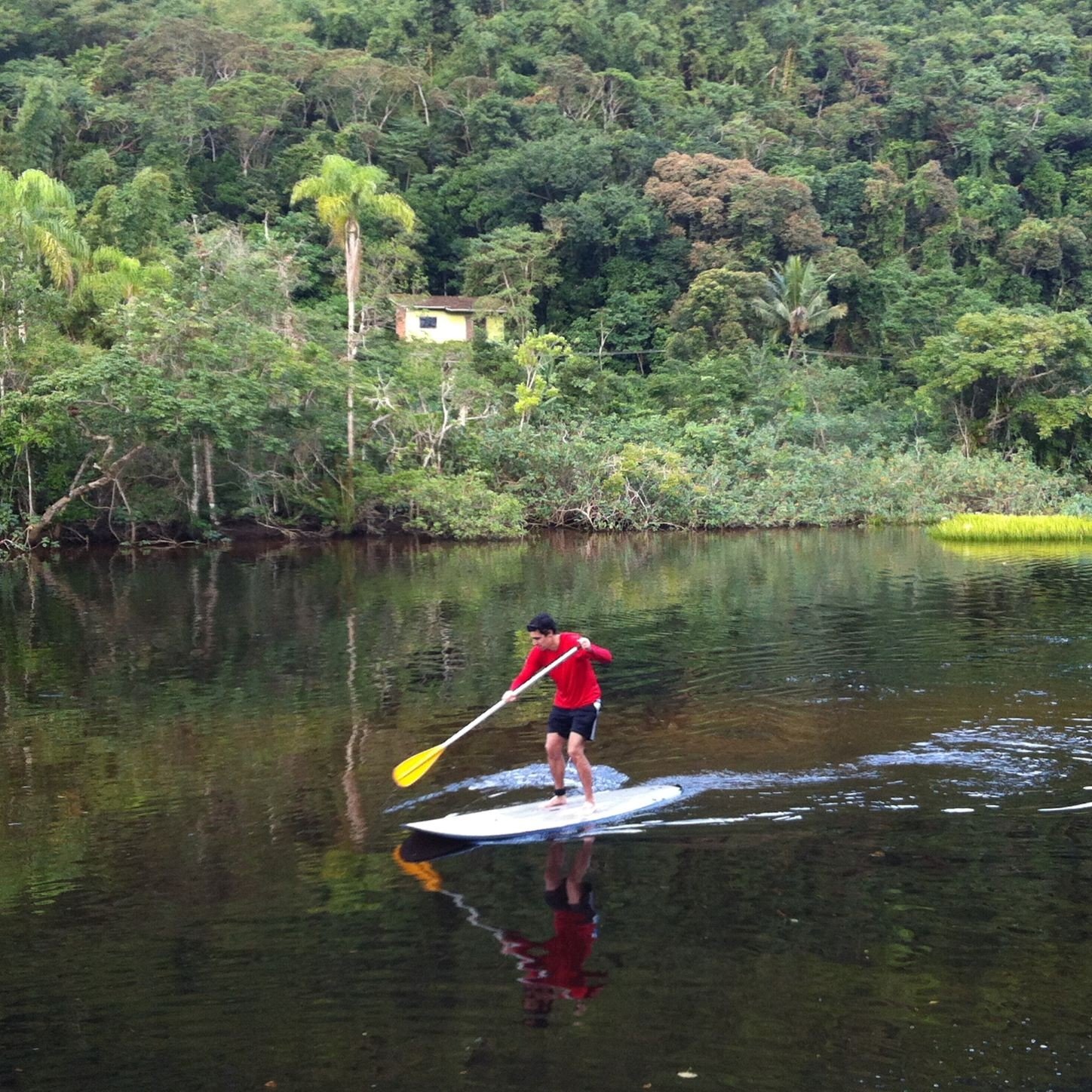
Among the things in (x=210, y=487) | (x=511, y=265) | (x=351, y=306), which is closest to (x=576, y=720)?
(x=210, y=487)

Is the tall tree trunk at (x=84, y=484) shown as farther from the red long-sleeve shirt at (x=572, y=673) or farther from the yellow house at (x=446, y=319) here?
the red long-sleeve shirt at (x=572, y=673)

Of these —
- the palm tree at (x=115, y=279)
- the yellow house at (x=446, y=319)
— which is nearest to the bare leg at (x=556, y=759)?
the palm tree at (x=115, y=279)

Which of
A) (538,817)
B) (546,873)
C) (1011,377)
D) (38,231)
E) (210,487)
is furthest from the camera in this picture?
(1011,377)

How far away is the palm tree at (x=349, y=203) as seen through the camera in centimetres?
3148

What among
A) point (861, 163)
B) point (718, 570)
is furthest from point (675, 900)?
point (861, 163)

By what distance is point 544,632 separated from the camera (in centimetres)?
849

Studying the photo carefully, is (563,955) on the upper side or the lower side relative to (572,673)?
lower

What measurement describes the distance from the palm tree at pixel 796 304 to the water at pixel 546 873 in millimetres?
32701

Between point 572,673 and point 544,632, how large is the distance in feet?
1.40

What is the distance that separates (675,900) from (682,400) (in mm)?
38381

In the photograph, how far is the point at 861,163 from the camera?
5431cm

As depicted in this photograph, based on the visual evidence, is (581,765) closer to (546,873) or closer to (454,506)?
(546,873)

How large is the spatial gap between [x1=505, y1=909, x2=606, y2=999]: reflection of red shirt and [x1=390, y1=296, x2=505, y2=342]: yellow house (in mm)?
40442

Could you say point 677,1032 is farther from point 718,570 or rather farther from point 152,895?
point 718,570
